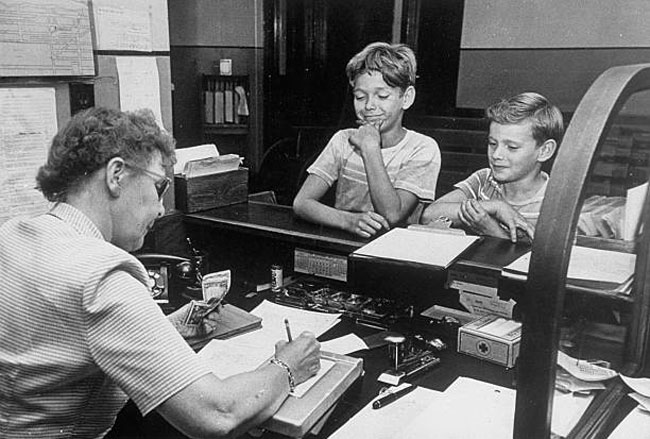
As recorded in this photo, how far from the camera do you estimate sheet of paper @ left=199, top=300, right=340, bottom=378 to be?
151 centimetres

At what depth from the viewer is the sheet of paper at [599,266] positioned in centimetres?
111

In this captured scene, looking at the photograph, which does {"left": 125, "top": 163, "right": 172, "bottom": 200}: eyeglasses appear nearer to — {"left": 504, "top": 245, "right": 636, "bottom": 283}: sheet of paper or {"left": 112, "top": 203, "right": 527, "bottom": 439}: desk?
{"left": 112, "top": 203, "right": 527, "bottom": 439}: desk

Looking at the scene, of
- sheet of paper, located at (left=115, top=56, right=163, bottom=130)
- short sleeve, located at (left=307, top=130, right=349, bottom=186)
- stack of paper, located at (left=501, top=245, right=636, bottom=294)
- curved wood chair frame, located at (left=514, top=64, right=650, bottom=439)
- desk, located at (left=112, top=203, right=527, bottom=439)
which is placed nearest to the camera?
curved wood chair frame, located at (left=514, top=64, right=650, bottom=439)

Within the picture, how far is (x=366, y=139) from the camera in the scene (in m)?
2.50

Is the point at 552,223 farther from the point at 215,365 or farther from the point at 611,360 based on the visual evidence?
the point at 215,365

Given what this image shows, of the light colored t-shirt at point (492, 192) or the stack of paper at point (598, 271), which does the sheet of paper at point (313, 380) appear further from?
the light colored t-shirt at point (492, 192)

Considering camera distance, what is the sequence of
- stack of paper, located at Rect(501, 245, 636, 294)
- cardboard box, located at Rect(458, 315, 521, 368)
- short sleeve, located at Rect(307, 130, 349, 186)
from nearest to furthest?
stack of paper, located at Rect(501, 245, 636, 294) < cardboard box, located at Rect(458, 315, 521, 368) < short sleeve, located at Rect(307, 130, 349, 186)

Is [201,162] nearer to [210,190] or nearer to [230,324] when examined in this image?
[210,190]

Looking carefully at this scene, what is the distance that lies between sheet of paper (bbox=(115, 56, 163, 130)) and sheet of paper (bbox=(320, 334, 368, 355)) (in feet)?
3.85

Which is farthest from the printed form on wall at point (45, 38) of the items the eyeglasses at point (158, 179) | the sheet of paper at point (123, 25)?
the eyeglasses at point (158, 179)

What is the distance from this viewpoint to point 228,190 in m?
2.58

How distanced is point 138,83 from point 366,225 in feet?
3.26

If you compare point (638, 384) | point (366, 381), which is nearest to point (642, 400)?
point (638, 384)

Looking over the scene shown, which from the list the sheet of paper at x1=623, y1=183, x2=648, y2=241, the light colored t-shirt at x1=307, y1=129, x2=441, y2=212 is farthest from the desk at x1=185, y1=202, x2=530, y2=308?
the sheet of paper at x1=623, y1=183, x2=648, y2=241
